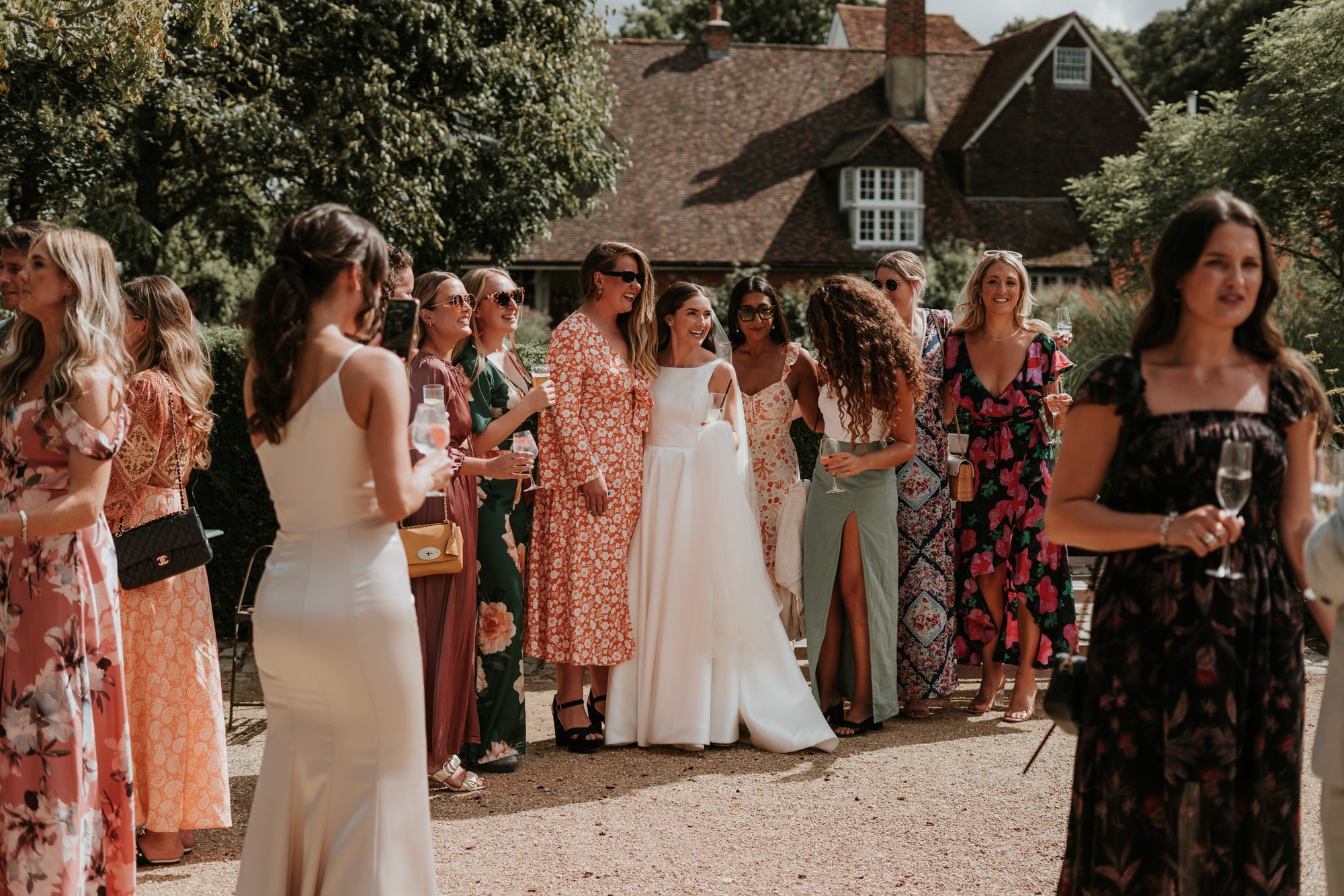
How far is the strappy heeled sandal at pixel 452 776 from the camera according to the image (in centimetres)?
552

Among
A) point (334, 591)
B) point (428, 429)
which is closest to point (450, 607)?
point (334, 591)

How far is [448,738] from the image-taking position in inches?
221

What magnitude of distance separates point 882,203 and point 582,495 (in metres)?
27.2

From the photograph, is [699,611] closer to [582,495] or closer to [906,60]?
[582,495]

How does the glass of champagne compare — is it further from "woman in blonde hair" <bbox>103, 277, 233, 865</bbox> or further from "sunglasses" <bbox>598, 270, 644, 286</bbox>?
"sunglasses" <bbox>598, 270, 644, 286</bbox>

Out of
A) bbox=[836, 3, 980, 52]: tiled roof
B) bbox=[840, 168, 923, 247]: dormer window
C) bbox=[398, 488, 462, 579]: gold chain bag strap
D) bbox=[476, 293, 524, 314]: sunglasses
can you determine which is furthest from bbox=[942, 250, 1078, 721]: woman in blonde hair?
bbox=[836, 3, 980, 52]: tiled roof

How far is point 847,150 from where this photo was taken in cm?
3262

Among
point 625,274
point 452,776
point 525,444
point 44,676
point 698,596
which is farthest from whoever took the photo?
point 698,596

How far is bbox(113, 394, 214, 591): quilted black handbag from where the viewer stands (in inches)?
177

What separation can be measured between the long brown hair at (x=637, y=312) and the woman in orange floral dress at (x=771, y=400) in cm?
57

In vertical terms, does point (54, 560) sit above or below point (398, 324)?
below

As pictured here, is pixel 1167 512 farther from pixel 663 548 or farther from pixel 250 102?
pixel 250 102

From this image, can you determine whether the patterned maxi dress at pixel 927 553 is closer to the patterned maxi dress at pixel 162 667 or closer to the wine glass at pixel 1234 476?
the patterned maxi dress at pixel 162 667

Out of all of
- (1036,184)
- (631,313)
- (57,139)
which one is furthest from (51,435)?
(1036,184)
